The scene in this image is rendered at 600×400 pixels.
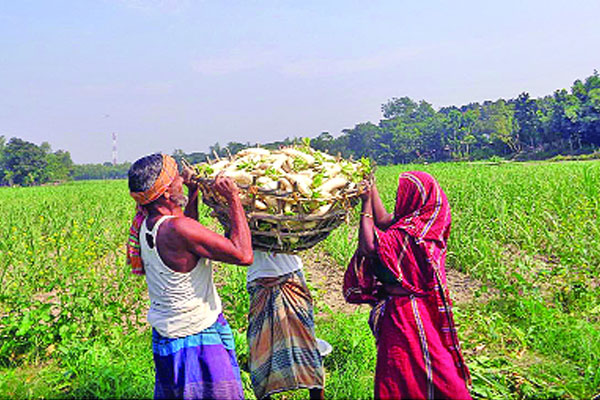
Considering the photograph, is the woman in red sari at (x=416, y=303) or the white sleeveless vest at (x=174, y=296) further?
the woman in red sari at (x=416, y=303)

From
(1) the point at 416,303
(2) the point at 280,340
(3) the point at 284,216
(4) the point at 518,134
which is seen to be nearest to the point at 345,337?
(2) the point at 280,340

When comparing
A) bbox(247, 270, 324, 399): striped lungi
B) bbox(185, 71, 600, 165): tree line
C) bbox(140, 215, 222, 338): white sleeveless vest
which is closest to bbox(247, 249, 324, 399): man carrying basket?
bbox(247, 270, 324, 399): striped lungi

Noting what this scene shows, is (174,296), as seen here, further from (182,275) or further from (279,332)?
(279,332)

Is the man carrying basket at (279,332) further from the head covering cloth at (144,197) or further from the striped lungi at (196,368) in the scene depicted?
the head covering cloth at (144,197)

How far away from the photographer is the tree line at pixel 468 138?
3641cm

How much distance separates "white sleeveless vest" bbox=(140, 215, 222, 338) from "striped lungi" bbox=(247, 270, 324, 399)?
654 millimetres

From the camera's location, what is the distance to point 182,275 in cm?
182

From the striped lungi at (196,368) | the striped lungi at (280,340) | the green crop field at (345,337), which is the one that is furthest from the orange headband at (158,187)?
the green crop field at (345,337)

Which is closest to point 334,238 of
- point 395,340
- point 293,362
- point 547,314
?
point 547,314

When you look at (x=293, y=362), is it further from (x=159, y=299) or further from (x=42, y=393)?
(x=42, y=393)

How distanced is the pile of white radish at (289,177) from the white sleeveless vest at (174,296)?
38 centimetres

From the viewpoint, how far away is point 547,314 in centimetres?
354

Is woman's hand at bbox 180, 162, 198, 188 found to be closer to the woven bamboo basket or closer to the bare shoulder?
the woven bamboo basket

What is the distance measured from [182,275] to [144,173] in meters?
0.45
